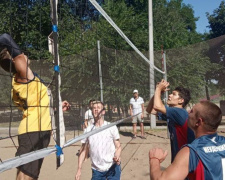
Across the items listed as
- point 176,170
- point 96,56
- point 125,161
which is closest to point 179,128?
point 176,170

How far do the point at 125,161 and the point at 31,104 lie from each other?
4694mm

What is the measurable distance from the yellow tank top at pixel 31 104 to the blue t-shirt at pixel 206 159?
3.97ft

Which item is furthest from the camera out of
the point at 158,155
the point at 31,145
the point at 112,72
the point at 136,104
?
the point at 136,104

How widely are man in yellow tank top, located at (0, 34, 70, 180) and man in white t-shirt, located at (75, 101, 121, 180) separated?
1137 mm

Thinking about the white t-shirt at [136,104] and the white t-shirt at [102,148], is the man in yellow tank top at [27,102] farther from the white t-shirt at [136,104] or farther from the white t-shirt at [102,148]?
the white t-shirt at [136,104]

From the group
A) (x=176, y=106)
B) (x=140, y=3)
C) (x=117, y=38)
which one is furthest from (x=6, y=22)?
(x=140, y=3)

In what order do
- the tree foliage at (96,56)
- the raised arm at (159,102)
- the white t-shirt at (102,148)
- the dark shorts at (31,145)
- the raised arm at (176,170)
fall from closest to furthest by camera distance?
the raised arm at (176,170) < the dark shorts at (31,145) < the raised arm at (159,102) < the white t-shirt at (102,148) < the tree foliage at (96,56)

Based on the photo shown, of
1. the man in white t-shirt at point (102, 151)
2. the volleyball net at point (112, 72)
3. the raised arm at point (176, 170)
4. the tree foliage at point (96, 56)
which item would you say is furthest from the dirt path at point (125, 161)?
the raised arm at point (176, 170)

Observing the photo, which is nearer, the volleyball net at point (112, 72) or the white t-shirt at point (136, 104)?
the volleyball net at point (112, 72)

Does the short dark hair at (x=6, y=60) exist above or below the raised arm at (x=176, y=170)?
above

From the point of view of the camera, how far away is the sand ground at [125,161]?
6.01 meters

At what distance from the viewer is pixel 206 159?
195 cm

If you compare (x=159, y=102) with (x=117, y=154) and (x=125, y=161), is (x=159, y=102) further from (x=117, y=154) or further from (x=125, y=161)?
(x=125, y=161)

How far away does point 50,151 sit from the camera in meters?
2.26
